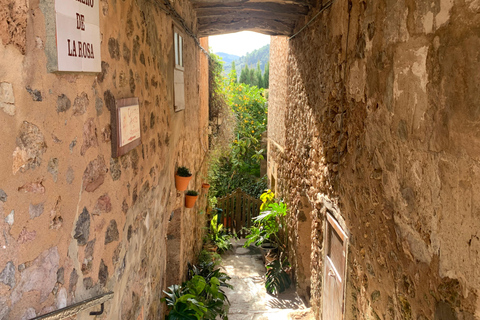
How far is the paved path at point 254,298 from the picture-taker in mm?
4980

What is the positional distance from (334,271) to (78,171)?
286 cm

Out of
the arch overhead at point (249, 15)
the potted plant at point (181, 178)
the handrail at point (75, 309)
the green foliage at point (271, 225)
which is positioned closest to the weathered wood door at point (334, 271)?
the potted plant at point (181, 178)

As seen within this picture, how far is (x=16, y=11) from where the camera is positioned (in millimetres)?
1117

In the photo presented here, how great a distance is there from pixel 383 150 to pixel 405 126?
32 cm

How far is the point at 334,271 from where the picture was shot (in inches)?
142

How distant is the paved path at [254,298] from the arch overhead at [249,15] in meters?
3.98

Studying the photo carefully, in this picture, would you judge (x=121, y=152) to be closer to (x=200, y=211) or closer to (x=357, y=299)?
(x=357, y=299)

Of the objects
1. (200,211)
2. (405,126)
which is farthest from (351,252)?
(200,211)

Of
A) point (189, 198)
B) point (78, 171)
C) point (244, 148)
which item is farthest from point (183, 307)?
point (244, 148)

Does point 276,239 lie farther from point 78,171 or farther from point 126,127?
point 78,171

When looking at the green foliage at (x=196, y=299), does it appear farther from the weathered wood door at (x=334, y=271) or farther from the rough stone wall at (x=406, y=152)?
the rough stone wall at (x=406, y=152)

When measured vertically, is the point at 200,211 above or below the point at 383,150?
below

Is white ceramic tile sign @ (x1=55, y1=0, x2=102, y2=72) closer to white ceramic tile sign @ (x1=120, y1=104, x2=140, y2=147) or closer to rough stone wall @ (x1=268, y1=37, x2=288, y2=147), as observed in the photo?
white ceramic tile sign @ (x1=120, y1=104, x2=140, y2=147)

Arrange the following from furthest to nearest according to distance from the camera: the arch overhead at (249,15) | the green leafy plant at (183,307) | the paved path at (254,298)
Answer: the paved path at (254,298)
the arch overhead at (249,15)
the green leafy plant at (183,307)
